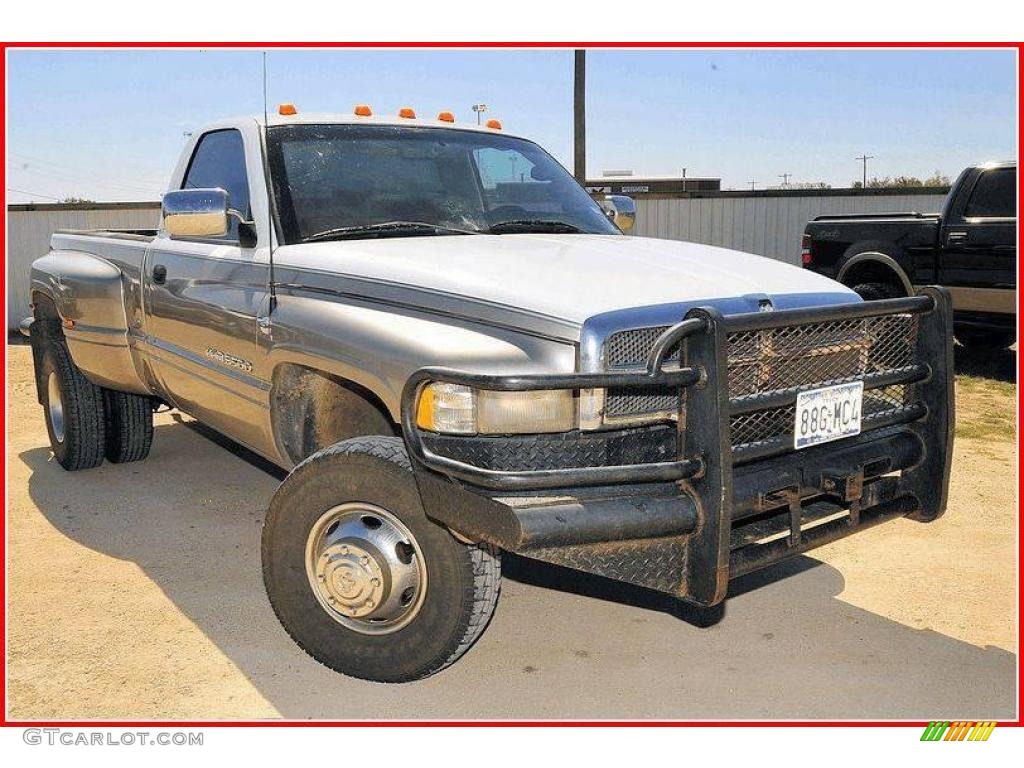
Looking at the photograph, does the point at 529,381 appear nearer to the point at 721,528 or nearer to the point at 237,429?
the point at 721,528

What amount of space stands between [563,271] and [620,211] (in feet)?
6.99

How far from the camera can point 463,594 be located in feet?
10.6

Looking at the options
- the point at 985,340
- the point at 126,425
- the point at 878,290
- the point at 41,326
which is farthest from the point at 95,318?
the point at 985,340

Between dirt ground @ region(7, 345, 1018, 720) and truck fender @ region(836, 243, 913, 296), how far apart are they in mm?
5044

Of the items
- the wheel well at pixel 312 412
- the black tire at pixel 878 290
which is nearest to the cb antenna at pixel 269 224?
the wheel well at pixel 312 412

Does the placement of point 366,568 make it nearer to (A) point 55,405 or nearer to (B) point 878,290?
(A) point 55,405

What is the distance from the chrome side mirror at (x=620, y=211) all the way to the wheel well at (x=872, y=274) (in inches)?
225

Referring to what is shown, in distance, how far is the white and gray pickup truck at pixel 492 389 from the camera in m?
3.06

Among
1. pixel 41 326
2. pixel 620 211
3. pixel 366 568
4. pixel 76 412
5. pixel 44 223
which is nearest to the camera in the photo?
pixel 366 568

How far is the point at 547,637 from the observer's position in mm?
4023

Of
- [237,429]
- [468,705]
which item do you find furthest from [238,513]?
[468,705]

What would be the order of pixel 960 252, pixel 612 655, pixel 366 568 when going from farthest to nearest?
1. pixel 960 252
2. pixel 612 655
3. pixel 366 568

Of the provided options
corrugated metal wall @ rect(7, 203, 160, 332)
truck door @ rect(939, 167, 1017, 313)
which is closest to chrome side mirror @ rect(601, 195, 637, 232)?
truck door @ rect(939, 167, 1017, 313)
